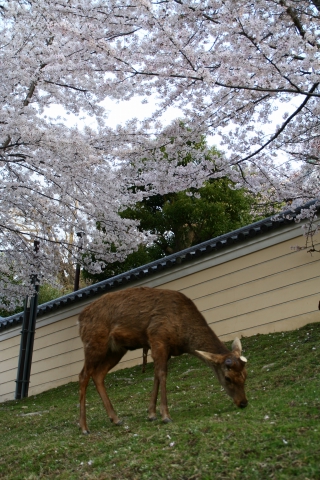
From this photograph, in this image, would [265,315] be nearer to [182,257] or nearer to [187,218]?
[182,257]

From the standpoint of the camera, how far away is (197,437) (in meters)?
5.79

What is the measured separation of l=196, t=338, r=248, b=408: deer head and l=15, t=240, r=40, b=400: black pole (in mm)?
11231

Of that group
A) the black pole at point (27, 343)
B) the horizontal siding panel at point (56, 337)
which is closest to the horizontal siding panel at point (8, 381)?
the horizontal siding panel at point (56, 337)

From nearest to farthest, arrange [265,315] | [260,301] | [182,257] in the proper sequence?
[265,315], [260,301], [182,257]

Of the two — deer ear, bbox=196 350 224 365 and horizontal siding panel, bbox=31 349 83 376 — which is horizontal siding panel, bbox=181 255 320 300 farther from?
deer ear, bbox=196 350 224 365

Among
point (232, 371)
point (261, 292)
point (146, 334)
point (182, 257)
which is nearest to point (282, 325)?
point (261, 292)

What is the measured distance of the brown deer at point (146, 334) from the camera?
24.2 feet

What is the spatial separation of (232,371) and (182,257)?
8.68 meters

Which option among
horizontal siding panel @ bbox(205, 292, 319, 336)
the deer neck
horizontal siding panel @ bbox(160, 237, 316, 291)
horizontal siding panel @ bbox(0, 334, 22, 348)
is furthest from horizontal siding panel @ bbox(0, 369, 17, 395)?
the deer neck

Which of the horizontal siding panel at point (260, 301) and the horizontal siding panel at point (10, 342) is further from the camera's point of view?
→ the horizontal siding panel at point (10, 342)

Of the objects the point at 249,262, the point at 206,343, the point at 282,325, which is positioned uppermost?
the point at 249,262

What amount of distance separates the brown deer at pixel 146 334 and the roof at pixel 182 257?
592 cm

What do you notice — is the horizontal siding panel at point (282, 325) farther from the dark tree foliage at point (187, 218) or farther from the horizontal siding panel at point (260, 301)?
the dark tree foliage at point (187, 218)

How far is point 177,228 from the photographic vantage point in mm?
25000
